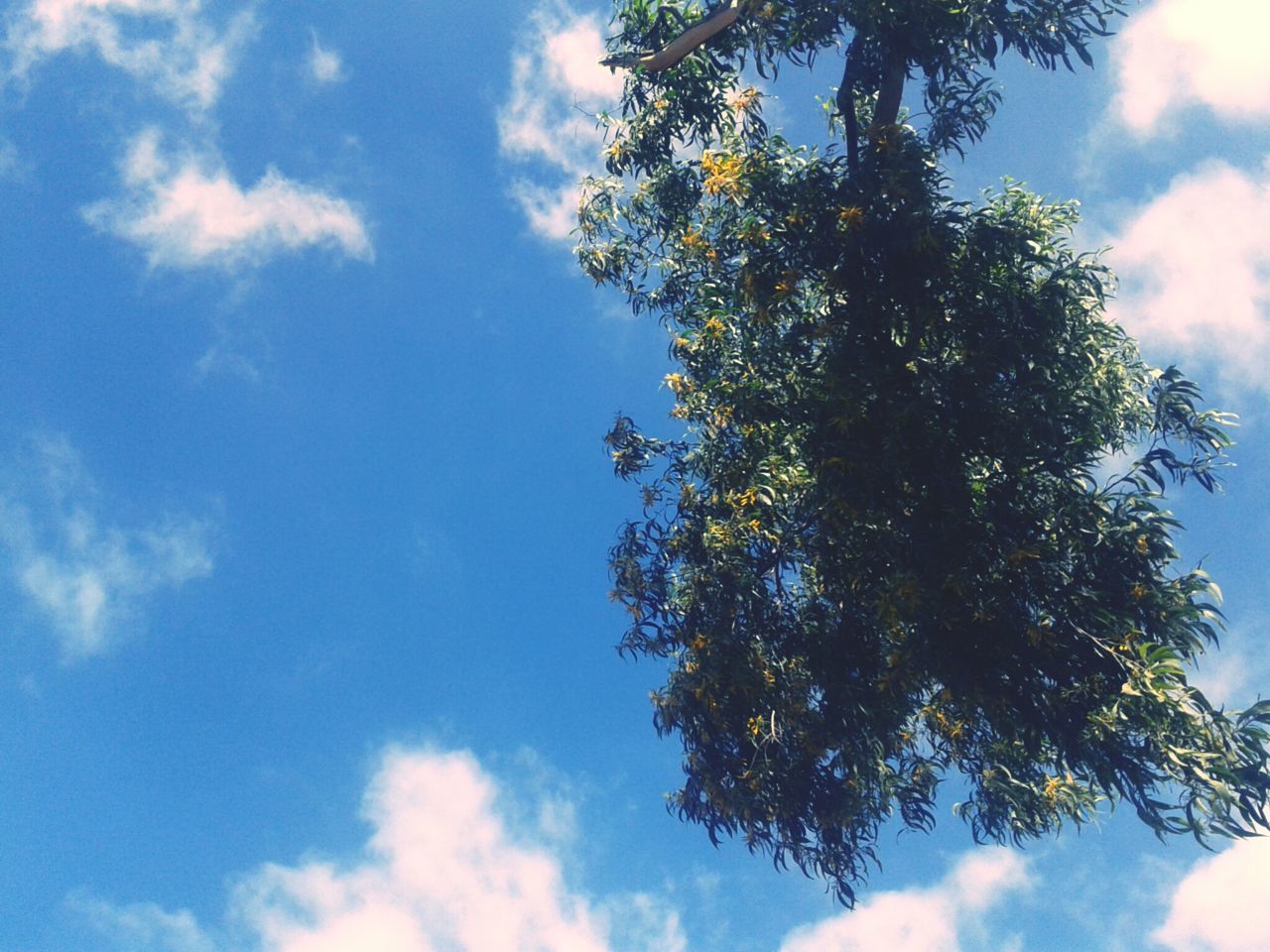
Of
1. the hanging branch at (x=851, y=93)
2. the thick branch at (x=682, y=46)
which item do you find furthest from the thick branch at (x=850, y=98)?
the thick branch at (x=682, y=46)

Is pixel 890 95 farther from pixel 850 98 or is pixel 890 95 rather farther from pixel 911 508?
pixel 911 508

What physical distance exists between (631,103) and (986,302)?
22.0ft

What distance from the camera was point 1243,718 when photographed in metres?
8.63

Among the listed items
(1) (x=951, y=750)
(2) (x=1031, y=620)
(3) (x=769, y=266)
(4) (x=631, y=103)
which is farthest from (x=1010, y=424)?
(4) (x=631, y=103)

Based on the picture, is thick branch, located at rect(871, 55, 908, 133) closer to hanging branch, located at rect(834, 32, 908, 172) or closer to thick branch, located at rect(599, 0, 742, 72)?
hanging branch, located at rect(834, 32, 908, 172)

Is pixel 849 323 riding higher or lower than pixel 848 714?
higher

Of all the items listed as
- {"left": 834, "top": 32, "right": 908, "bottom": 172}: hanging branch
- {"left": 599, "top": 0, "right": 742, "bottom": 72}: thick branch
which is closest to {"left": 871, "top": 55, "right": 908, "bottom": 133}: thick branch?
{"left": 834, "top": 32, "right": 908, "bottom": 172}: hanging branch

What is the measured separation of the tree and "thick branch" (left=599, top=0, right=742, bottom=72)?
52 mm

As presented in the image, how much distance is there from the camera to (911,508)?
10.4m

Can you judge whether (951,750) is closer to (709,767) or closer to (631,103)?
(709,767)

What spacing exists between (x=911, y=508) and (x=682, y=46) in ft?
25.2

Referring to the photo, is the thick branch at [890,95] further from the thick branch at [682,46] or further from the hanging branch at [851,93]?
the thick branch at [682,46]

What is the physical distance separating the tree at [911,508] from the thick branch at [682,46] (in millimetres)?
52

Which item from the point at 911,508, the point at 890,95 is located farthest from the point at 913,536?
the point at 890,95
